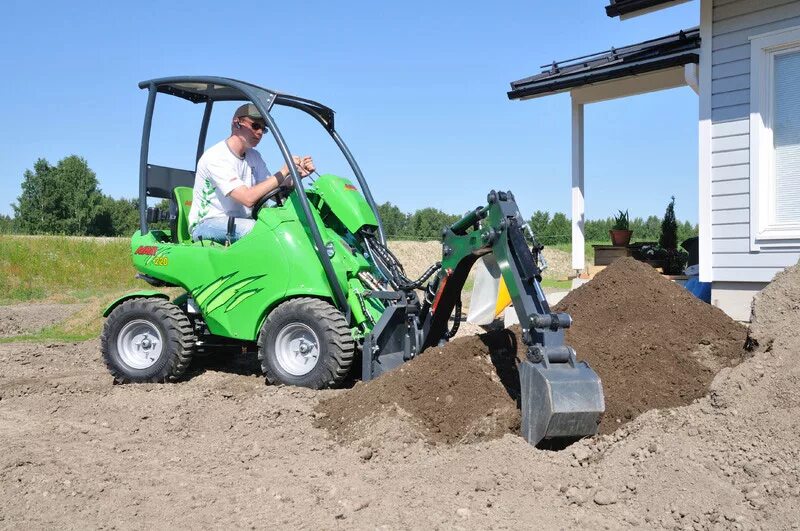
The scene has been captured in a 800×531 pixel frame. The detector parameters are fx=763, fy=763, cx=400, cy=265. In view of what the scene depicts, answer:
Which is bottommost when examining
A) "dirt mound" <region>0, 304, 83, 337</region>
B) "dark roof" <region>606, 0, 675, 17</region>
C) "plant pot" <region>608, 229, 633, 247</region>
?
"dirt mound" <region>0, 304, 83, 337</region>

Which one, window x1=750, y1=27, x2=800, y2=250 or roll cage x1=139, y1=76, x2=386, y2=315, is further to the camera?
window x1=750, y1=27, x2=800, y2=250

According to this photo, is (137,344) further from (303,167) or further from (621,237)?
(621,237)

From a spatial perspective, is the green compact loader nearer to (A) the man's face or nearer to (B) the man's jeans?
(B) the man's jeans

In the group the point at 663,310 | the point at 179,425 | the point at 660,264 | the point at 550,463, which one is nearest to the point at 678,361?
the point at 663,310

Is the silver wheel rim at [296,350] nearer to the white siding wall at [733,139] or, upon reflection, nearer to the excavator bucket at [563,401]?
the excavator bucket at [563,401]

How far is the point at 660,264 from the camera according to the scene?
10.2 m

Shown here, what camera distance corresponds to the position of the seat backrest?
6.96 meters

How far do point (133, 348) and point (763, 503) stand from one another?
5226 millimetres

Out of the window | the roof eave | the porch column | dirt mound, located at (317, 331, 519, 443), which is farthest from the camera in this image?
the porch column

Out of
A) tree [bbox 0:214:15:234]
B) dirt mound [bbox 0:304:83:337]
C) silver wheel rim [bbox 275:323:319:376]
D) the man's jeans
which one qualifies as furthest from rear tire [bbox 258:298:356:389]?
tree [bbox 0:214:15:234]

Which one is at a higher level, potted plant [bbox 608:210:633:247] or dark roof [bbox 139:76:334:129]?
dark roof [bbox 139:76:334:129]

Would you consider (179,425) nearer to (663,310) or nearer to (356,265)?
(356,265)

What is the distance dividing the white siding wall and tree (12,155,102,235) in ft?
191

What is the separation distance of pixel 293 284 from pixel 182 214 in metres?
1.67
